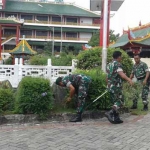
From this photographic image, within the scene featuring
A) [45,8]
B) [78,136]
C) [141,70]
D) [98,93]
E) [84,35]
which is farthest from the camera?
[84,35]

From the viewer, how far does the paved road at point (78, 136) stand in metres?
3.92

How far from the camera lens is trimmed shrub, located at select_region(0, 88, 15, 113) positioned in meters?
Answer: 5.44

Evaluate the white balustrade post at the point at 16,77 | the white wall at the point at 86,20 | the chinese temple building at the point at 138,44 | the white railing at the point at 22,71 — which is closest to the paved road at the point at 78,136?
the white railing at the point at 22,71

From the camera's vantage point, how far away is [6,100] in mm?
5531

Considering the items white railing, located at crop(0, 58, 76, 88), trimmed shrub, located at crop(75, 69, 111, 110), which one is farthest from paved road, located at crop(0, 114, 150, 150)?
white railing, located at crop(0, 58, 76, 88)

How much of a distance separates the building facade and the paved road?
41.4m

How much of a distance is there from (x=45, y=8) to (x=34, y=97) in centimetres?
Result: 4835

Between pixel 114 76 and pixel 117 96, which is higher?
pixel 114 76

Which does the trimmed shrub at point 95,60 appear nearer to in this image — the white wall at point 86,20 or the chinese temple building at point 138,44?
the chinese temple building at point 138,44

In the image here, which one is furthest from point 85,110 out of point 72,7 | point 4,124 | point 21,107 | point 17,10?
point 72,7

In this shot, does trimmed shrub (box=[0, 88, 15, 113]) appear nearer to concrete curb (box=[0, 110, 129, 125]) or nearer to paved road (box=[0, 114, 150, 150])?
concrete curb (box=[0, 110, 129, 125])

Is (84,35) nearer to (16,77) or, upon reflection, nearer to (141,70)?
(16,77)

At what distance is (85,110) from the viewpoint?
5.86 metres

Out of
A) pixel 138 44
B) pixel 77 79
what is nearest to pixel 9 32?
pixel 138 44
